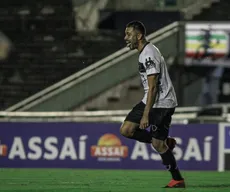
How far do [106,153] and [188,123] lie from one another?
75.2 inches

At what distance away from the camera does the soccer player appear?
1061 centimetres

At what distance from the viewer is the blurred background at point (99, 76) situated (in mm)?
18984

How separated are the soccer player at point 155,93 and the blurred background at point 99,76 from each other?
Answer: 7899 mm

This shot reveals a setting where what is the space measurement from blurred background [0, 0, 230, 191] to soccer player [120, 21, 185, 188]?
7.90 metres

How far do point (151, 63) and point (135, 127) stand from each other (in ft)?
3.04

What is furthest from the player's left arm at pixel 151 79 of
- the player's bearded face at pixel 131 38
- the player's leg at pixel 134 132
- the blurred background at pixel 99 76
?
the blurred background at pixel 99 76

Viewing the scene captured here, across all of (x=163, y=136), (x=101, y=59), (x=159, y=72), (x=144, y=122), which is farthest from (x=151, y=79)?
(x=101, y=59)

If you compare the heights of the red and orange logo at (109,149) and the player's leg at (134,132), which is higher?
the player's leg at (134,132)

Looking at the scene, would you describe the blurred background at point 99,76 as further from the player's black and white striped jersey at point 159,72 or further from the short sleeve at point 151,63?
the short sleeve at point 151,63

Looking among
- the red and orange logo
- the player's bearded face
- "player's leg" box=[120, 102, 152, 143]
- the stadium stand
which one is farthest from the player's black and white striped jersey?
the stadium stand

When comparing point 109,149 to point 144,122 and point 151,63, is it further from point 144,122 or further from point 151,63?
point 151,63

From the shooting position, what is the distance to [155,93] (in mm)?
10609

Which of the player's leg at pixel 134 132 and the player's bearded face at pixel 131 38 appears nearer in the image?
the player's bearded face at pixel 131 38

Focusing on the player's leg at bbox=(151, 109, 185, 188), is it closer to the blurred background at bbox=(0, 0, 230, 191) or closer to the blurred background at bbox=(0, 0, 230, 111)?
the blurred background at bbox=(0, 0, 230, 191)
